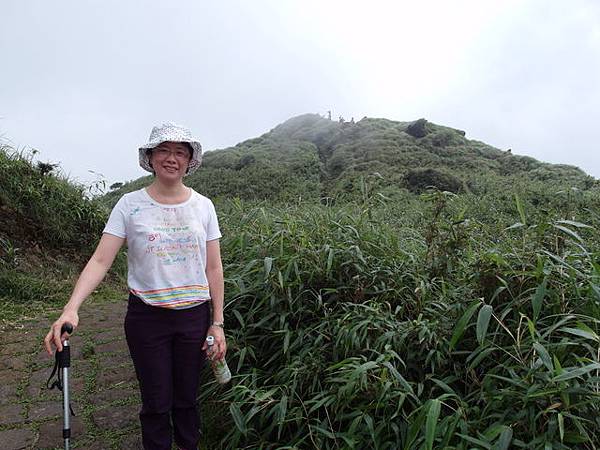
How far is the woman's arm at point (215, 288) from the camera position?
1.90m

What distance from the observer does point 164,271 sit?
1.76 metres

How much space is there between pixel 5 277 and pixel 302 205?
284 cm

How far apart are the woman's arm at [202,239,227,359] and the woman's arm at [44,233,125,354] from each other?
346 millimetres

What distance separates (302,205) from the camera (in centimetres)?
390

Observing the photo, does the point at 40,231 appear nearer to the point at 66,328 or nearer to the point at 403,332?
the point at 66,328

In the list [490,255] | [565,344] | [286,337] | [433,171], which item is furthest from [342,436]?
[433,171]

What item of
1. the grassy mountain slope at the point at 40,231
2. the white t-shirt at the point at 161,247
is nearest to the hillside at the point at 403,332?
the grassy mountain slope at the point at 40,231

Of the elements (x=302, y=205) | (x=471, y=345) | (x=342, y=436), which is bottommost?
(x=342, y=436)

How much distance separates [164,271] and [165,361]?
14.2 inches

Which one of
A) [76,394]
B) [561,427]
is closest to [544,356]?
[561,427]

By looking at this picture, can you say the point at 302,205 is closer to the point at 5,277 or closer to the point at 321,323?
the point at 321,323

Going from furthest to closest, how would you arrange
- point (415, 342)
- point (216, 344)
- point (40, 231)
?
1. point (40, 231)
2. point (415, 342)
3. point (216, 344)

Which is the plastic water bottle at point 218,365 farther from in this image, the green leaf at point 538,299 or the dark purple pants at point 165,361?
the green leaf at point 538,299

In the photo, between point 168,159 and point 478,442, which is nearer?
point 478,442
